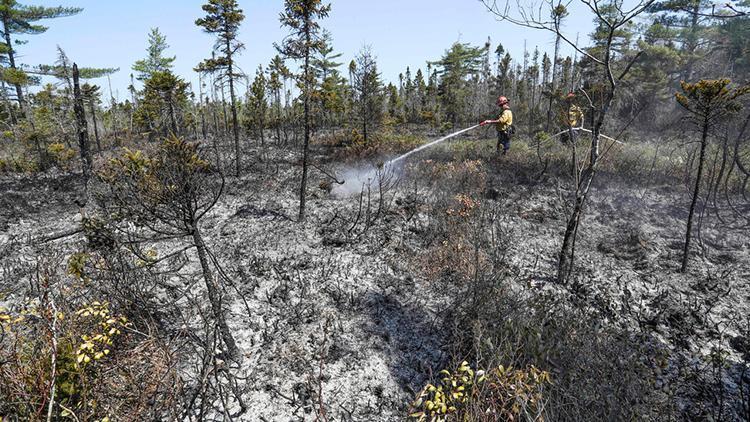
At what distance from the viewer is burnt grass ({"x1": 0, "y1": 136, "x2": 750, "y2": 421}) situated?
5.11 metres

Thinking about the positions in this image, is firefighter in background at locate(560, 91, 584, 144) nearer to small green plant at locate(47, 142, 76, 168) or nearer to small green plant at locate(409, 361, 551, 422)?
small green plant at locate(409, 361, 551, 422)

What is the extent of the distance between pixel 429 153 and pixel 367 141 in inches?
172

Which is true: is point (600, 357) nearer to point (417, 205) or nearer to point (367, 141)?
point (417, 205)

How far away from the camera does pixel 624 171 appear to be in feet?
48.8

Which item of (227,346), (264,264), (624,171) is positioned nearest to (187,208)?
(227,346)

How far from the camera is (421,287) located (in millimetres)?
7680

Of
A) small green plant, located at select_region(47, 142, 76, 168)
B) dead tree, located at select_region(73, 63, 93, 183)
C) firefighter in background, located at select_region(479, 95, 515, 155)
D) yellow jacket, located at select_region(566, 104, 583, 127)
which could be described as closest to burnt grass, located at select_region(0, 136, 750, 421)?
dead tree, located at select_region(73, 63, 93, 183)

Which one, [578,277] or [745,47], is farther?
[745,47]

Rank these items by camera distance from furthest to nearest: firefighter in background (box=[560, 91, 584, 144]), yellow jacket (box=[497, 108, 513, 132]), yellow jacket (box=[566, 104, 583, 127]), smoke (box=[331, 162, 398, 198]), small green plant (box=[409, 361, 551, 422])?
smoke (box=[331, 162, 398, 198])
yellow jacket (box=[497, 108, 513, 132])
yellow jacket (box=[566, 104, 583, 127])
firefighter in background (box=[560, 91, 584, 144])
small green plant (box=[409, 361, 551, 422])

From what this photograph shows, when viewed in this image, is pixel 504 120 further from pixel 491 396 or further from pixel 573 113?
pixel 491 396

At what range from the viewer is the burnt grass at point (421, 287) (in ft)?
16.8

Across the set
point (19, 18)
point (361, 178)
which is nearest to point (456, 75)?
point (361, 178)

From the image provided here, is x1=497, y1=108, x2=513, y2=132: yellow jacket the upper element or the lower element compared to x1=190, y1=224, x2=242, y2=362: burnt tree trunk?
upper

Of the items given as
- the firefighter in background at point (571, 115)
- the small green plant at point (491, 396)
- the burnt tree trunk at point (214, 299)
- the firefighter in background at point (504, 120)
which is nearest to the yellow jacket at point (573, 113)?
the firefighter in background at point (571, 115)
